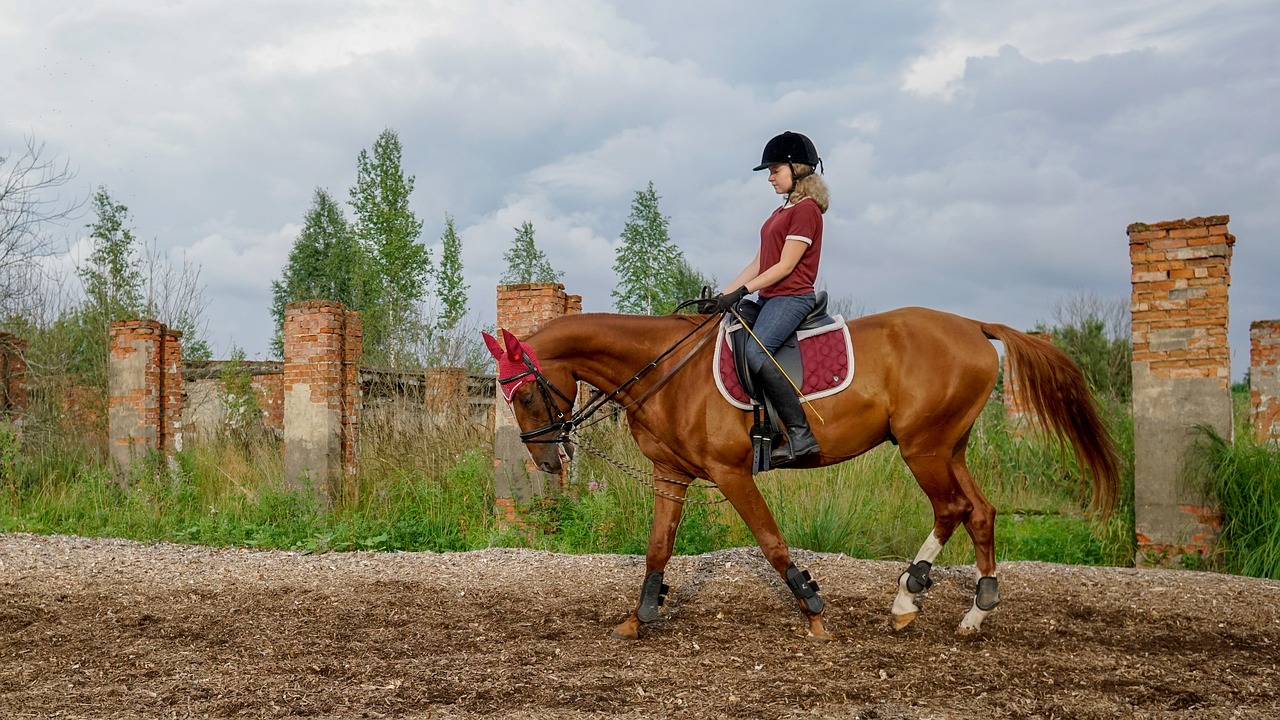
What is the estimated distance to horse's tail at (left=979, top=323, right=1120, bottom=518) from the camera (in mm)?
6047

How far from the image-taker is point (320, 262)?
142 feet

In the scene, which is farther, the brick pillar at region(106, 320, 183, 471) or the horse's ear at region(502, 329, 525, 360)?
the brick pillar at region(106, 320, 183, 471)

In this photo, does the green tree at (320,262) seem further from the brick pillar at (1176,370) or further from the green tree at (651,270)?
the brick pillar at (1176,370)

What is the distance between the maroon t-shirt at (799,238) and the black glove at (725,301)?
205 millimetres

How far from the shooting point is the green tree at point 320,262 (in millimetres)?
42438

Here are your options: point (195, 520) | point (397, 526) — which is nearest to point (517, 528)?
point (397, 526)

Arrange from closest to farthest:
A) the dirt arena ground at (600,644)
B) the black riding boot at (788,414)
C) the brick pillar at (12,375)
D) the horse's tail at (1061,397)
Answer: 1. the dirt arena ground at (600,644)
2. the black riding boot at (788,414)
3. the horse's tail at (1061,397)
4. the brick pillar at (12,375)

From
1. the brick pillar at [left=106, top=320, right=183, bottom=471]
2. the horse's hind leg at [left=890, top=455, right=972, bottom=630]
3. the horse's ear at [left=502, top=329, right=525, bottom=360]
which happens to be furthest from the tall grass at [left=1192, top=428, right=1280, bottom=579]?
the brick pillar at [left=106, top=320, right=183, bottom=471]

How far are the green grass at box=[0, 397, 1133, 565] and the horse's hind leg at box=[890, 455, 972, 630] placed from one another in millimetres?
2756

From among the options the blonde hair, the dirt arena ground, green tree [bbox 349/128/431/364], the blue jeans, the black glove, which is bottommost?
the dirt arena ground

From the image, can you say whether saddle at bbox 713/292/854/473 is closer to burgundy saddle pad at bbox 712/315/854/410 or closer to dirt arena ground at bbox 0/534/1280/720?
burgundy saddle pad at bbox 712/315/854/410

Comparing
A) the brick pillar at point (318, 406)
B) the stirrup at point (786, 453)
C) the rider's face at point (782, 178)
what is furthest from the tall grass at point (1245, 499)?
the brick pillar at point (318, 406)

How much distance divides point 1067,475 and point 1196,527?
5895 millimetres

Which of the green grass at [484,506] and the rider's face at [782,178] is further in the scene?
the green grass at [484,506]
